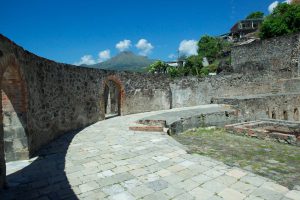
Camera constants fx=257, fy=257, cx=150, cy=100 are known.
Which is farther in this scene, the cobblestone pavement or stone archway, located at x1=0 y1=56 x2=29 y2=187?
stone archway, located at x1=0 y1=56 x2=29 y2=187

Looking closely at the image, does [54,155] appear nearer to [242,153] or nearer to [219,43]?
[242,153]

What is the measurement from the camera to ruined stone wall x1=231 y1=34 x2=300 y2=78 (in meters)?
21.3

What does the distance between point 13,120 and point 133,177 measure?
2.93m

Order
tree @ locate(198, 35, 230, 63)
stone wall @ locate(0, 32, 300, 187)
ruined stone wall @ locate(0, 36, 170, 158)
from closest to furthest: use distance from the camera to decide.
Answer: stone wall @ locate(0, 32, 300, 187), ruined stone wall @ locate(0, 36, 170, 158), tree @ locate(198, 35, 230, 63)

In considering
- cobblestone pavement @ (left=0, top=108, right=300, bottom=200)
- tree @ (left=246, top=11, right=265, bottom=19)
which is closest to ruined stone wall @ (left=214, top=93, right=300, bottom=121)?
cobblestone pavement @ (left=0, top=108, right=300, bottom=200)

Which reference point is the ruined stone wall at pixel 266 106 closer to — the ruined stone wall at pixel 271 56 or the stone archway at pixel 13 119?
the ruined stone wall at pixel 271 56

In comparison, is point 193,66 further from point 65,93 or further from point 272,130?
point 65,93

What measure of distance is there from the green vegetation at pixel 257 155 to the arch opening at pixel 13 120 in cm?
377

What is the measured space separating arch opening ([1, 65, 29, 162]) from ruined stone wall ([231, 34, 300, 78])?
17095 mm

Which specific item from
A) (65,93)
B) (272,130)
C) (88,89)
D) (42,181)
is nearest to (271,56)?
(272,130)

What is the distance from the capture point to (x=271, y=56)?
75.8 feet

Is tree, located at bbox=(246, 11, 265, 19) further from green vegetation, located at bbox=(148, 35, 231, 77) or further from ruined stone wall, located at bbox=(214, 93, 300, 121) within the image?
ruined stone wall, located at bbox=(214, 93, 300, 121)

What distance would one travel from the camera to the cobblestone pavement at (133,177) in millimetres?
3734

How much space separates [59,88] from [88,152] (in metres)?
3.22
